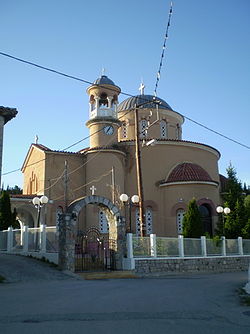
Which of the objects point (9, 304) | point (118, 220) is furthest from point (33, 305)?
point (118, 220)

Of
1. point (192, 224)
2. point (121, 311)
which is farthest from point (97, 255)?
point (121, 311)

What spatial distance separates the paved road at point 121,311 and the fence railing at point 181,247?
6802mm

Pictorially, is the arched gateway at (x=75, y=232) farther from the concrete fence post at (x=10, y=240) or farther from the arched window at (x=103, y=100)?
the arched window at (x=103, y=100)

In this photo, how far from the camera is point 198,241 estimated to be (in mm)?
20391

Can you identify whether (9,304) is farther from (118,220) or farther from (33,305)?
(118,220)

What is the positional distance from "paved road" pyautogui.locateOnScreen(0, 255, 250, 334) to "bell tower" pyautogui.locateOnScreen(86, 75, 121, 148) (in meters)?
18.4

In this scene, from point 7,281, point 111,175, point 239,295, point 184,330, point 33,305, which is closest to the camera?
point 184,330

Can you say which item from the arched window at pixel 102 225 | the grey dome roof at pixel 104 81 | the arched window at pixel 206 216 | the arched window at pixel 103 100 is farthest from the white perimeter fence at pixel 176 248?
the grey dome roof at pixel 104 81

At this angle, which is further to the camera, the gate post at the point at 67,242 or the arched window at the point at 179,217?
the arched window at the point at 179,217

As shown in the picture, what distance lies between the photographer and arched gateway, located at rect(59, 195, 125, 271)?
15.9m

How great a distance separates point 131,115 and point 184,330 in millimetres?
29139

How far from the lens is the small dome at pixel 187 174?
2747 centimetres

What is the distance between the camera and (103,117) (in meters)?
28.5

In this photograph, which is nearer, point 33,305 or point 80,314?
point 80,314
